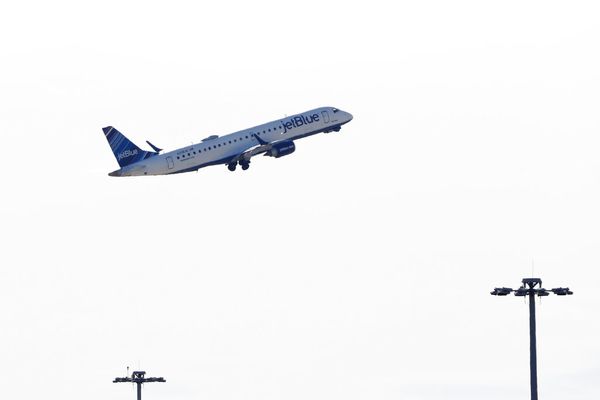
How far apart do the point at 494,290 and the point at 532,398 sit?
38.8 feet

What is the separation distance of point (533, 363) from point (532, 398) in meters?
3.36

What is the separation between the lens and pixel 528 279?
599 feet

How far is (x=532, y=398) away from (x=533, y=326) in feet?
22.4

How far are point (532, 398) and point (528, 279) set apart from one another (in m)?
10.8

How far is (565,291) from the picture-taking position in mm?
178375

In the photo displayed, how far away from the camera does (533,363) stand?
18388 centimetres

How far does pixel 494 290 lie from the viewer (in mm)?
177500

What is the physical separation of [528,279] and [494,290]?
6291mm

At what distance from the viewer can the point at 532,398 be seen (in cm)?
18250

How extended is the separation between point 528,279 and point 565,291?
16.9 ft

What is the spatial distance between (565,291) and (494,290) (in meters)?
6.41

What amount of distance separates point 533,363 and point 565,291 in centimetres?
902
